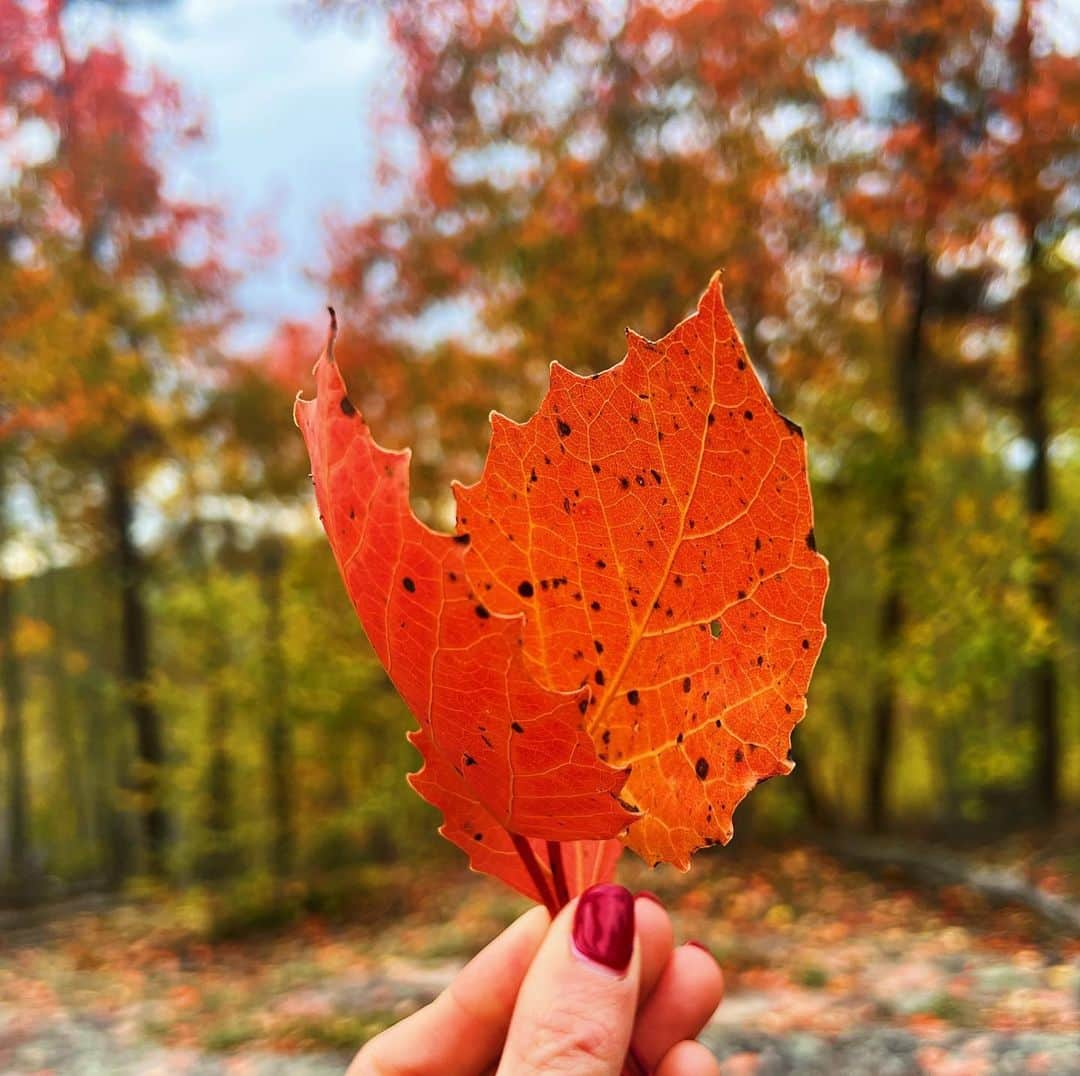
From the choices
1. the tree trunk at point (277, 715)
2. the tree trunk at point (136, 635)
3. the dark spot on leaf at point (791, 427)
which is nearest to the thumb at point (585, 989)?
the dark spot on leaf at point (791, 427)

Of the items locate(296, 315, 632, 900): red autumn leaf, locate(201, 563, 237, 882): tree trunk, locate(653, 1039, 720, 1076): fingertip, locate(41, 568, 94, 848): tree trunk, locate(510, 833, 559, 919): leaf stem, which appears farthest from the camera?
locate(41, 568, 94, 848): tree trunk

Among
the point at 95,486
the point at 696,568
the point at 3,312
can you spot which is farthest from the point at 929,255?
the point at 95,486

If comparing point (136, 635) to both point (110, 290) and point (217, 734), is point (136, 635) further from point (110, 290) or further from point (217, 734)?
point (110, 290)

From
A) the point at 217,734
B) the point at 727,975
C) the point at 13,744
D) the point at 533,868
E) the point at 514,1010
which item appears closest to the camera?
the point at 533,868

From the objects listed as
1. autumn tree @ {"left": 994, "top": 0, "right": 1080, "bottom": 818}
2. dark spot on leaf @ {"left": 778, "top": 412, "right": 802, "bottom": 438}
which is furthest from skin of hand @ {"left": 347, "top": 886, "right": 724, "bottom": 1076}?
autumn tree @ {"left": 994, "top": 0, "right": 1080, "bottom": 818}

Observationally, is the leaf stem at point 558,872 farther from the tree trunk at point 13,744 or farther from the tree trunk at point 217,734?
the tree trunk at point 13,744

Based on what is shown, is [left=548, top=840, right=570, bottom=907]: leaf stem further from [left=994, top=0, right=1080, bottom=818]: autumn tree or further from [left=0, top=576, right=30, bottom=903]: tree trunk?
[left=0, top=576, right=30, bottom=903]: tree trunk

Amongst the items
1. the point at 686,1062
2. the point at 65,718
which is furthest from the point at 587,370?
the point at 65,718

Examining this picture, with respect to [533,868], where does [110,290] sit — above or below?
above
